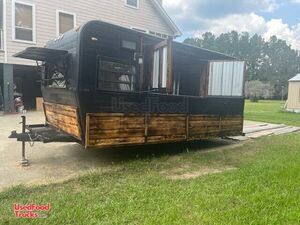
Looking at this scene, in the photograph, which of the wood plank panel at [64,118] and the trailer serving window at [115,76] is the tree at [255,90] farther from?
the trailer serving window at [115,76]

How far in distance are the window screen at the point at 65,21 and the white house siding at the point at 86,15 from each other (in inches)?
9.1

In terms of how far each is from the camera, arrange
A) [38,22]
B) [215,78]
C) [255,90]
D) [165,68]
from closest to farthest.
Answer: [165,68] < [215,78] < [38,22] < [255,90]

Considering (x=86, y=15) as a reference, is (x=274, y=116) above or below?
below

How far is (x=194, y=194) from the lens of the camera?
3734 mm

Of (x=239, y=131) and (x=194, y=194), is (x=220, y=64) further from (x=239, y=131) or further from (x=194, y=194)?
(x=194, y=194)

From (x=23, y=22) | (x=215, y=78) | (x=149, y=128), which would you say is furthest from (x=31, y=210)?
(x=23, y=22)

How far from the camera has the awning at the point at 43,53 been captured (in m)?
4.87

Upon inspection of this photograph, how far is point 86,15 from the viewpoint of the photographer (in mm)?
14438

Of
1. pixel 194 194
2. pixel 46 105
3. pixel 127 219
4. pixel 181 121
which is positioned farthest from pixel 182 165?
pixel 46 105

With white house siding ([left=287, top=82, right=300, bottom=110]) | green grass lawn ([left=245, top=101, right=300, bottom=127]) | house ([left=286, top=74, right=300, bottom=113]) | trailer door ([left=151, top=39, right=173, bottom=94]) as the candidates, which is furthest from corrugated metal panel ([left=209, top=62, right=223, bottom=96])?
white house siding ([left=287, top=82, right=300, bottom=110])

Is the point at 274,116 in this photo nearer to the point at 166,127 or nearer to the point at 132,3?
the point at 132,3

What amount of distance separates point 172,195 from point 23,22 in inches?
465

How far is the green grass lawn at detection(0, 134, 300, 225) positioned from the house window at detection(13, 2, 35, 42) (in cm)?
978

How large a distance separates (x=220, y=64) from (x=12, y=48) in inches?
373
